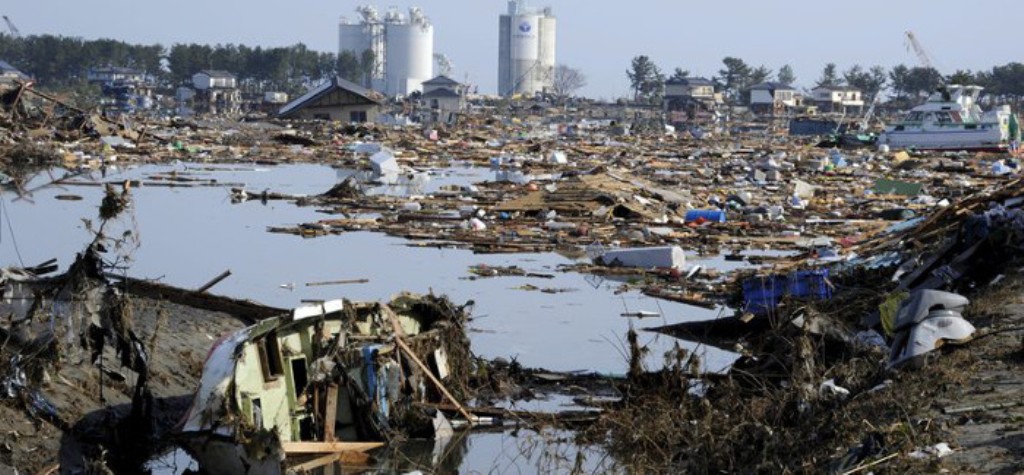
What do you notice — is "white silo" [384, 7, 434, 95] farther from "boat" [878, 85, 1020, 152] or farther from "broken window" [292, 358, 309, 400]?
"broken window" [292, 358, 309, 400]

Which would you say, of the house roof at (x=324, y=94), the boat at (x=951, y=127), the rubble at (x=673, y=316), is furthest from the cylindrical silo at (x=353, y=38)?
the rubble at (x=673, y=316)

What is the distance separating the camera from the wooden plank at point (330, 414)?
416 inches

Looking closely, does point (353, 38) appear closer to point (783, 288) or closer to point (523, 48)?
point (523, 48)

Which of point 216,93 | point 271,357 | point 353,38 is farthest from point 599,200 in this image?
point 353,38

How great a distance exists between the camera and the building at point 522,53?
6201 inches

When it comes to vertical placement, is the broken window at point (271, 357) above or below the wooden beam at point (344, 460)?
above

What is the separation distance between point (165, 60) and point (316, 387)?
109 m

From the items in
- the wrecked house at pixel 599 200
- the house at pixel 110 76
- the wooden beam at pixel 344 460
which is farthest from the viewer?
the house at pixel 110 76

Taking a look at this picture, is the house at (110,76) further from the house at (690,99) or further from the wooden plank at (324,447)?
Answer: the wooden plank at (324,447)

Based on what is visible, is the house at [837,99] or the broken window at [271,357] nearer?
the broken window at [271,357]

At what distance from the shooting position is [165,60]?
115 m

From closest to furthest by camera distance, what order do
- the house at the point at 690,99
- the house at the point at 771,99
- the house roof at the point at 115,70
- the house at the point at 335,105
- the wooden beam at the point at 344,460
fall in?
the wooden beam at the point at 344,460 → the house at the point at 335,105 → the house at the point at 690,99 → the house roof at the point at 115,70 → the house at the point at 771,99

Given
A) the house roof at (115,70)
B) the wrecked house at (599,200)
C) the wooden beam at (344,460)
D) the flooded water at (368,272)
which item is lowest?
the flooded water at (368,272)

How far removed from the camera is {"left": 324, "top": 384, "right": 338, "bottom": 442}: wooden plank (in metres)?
10.6
